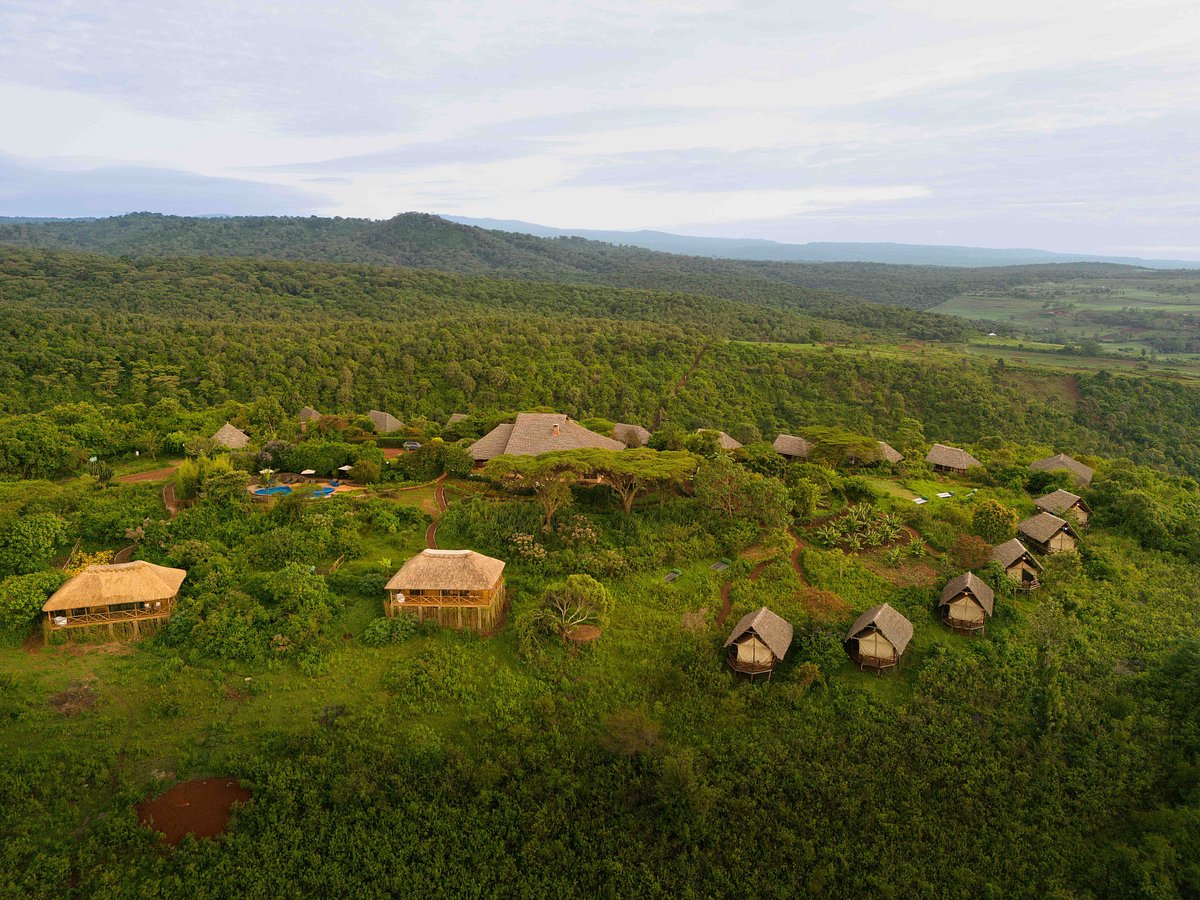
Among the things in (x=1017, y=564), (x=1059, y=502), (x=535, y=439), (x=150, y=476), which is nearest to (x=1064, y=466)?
(x=1059, y=502)

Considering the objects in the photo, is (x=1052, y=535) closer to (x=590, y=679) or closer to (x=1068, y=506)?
(x=1068, y=506)

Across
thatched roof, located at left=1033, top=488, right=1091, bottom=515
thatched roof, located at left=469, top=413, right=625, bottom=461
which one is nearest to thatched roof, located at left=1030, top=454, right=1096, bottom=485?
thatched roof, located at left=1033, top=488, right=1091, bottom=515

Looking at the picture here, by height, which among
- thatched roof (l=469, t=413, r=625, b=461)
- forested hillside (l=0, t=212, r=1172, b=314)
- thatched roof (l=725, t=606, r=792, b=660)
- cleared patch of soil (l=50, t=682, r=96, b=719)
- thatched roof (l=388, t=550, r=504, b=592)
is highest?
forested hillside (l=0, t=212, r=1172, b=314)

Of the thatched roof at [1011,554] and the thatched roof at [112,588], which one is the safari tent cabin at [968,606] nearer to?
the thatched roof at [1011,554]

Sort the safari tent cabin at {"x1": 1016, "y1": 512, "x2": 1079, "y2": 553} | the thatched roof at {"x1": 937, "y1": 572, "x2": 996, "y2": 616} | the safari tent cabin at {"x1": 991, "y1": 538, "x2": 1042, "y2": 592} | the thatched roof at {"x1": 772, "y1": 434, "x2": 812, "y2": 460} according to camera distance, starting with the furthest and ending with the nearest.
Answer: the thatched roof at {"x1": 772, "y1": 434, "x2": 812, "y2": 460}, the safari tent cabin at {"x1": 1016, "y1": 512, "x2": 1079, "y2": 553}, the safari tent cabin at {"x1": 991, "y1": 538, "x2": 1042, "y2": 592}, the thatched roof at {"x1": 937, "y1": 572, "x2": 996, "y2": 616}

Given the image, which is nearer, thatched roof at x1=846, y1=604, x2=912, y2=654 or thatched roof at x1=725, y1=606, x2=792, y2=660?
thatched roof at x1=725, y1=606, x2=792, y2=660

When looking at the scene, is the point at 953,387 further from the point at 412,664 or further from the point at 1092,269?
the point at 1092,269

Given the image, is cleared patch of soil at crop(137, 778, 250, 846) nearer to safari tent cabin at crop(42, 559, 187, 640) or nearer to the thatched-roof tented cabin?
the thatched-roof tented cabin
